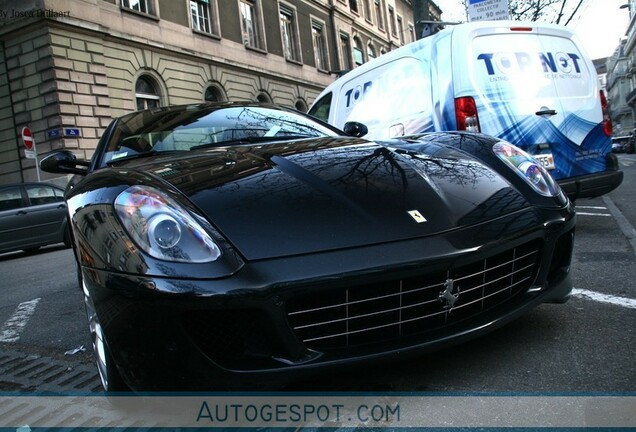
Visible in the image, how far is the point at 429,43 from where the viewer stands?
4.71 meters

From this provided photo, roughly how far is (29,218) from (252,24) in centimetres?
1527

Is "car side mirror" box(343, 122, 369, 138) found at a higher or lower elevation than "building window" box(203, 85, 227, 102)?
lower

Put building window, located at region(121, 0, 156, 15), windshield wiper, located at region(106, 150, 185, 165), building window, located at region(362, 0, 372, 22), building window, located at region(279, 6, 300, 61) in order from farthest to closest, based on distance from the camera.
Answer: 1. building window, located at region(362, 0, 372, 22)
2. building window, located at region(279, 6, 300, 61)
3. building window, located at region(121, 0, 156, 15)
4. windshield wiper, located at region(106, 150, 185, 165)

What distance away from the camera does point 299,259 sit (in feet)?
5.12

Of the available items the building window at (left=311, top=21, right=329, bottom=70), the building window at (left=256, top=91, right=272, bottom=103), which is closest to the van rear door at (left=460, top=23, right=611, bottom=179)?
the building window at (left=256, top=91, right=272, bottom=103)

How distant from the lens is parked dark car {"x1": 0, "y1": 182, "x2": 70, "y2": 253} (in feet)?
29.1

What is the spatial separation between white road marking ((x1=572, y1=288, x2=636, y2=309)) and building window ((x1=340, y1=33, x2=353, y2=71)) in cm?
2794

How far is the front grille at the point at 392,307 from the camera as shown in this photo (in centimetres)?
156

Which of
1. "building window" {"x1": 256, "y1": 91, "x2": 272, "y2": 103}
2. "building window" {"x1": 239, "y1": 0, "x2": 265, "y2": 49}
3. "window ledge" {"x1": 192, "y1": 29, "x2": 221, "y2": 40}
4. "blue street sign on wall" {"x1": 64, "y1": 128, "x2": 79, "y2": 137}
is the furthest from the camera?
"building window" {"x1": 256, "y1": 91, "x2": 272, "y2": 103}

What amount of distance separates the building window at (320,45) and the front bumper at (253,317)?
2605 centimetres

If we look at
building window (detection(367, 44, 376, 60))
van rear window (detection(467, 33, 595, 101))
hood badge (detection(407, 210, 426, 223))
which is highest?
building window (detection(367, 44, 376, 60))

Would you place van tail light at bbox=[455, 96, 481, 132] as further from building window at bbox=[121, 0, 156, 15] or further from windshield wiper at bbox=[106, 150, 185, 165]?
building window at bbox=[121, 0, 156, 15]

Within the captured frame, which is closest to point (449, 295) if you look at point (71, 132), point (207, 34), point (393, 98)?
point (393, 98)

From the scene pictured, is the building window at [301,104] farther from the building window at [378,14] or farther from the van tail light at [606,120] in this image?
the van tail light at [606,120]
